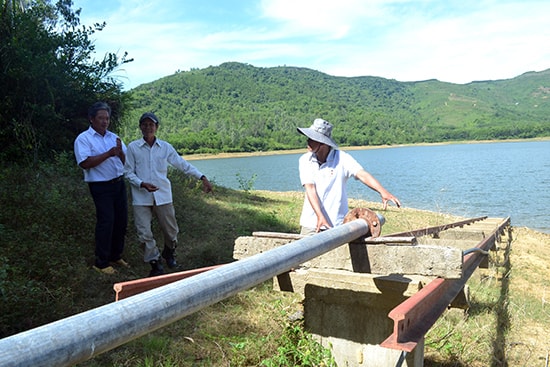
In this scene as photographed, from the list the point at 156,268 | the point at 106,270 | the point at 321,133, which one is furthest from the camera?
the point at 156,268

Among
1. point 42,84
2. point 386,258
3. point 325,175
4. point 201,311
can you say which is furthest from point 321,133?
point 42,84

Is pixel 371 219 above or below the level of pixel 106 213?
above

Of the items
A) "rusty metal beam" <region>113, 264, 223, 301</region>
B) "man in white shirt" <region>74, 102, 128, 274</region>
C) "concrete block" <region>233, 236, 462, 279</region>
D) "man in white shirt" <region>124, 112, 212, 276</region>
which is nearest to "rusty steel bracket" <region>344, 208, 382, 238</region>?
"concrete block" <region>233, 236, 462, 279</region>

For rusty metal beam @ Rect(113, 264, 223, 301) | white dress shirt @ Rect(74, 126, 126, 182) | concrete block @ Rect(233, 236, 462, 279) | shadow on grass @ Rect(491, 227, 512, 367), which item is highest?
white dress shirt @ Rect(74, 126, 126, 182)

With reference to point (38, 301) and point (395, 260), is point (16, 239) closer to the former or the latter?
point (38, 301)

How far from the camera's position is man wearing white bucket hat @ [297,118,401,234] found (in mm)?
3973

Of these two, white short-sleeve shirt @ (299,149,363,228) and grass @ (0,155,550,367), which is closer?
grass @ (0,155,550,367)

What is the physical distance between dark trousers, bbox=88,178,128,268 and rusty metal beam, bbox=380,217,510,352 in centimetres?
359

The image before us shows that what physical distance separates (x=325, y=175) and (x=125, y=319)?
2899 millimetres

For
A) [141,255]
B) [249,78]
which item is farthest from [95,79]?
[249,78]

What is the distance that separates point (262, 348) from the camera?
12.0 feet

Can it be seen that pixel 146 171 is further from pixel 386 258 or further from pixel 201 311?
pixel 386 258

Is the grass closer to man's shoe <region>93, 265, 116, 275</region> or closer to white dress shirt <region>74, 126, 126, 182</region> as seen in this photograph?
man's shoe <region>93, 265, 116, 275</region>

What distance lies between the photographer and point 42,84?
7.82 metres
